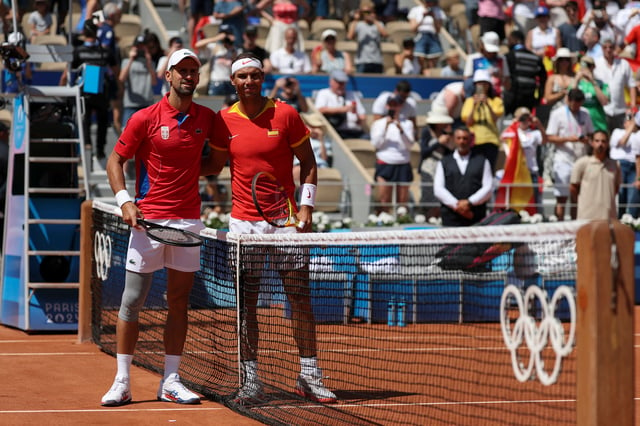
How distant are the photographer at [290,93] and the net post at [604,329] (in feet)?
42.0

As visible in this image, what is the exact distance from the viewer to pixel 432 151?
53.4 ft

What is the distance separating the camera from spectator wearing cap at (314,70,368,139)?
18297 millimetres

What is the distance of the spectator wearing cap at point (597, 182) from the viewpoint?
14.4 meters

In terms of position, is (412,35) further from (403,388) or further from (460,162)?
(403,388)

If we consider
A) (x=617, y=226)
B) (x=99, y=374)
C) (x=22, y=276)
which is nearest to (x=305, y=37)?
(x=22, y=276)

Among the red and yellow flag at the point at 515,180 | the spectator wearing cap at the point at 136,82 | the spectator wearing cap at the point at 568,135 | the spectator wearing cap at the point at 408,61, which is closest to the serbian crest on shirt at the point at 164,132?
the red and yellow flag at the point at 515,180

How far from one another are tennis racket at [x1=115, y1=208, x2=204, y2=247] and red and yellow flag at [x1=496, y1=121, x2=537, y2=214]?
841 cm

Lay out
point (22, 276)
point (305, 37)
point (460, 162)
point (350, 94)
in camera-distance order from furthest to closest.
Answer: point (305, 37) → point (350, 94) → point (460, 162) → point (22, 276)

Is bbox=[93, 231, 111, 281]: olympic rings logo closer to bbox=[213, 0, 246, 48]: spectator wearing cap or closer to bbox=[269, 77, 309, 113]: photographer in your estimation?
bbox=[269, 77, 309, 113]: photographer

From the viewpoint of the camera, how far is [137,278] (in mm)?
7863

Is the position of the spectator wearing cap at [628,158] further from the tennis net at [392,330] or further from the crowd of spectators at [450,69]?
the tennis net at [392,330]

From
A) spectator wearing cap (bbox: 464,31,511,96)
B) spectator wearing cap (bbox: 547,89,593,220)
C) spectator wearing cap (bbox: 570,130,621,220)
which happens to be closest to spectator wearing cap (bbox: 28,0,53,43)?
spectator wearing cap (bbox: 464,31,511,96)

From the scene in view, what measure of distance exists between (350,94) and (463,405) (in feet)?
37.4

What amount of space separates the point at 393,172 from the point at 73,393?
29.1 ft
